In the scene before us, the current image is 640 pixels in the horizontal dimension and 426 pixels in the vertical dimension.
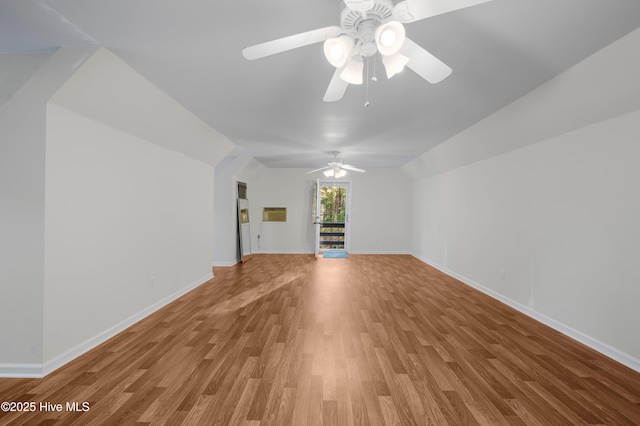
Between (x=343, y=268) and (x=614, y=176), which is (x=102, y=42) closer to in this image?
(x=614, y=176)

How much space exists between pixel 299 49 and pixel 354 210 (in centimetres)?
643

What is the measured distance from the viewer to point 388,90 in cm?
281

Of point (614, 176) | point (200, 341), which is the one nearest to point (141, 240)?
point (200, 341)

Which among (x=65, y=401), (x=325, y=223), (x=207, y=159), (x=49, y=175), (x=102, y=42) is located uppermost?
(x=102, y=42)

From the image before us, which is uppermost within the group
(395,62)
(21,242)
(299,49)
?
(299,49)

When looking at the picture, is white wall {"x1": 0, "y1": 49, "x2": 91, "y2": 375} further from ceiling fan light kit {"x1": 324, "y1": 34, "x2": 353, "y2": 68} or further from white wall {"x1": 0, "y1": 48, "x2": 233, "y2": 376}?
ceiling fan light kit {"x1": 324, "y1": 34, "x2": 353, "y2": 68}

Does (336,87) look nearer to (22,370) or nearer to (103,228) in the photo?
(103,228)

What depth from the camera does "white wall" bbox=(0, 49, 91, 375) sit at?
2.16 m

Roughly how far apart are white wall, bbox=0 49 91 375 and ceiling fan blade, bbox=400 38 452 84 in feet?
8.95

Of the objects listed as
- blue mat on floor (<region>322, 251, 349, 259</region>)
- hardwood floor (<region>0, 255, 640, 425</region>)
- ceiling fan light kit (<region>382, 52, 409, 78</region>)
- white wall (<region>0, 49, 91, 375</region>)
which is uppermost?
ceiling fan light kit (<region>382, 52, 409, 78</region>)

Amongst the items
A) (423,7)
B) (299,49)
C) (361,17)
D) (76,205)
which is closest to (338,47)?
(361,17)

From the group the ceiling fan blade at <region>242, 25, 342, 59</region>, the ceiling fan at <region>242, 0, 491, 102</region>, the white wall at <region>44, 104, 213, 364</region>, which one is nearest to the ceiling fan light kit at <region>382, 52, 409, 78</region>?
the ceiling fan at <region>242, 0, 491, 102</region>

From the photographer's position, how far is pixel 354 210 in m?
8.30

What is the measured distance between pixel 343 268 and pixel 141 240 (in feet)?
13.7
